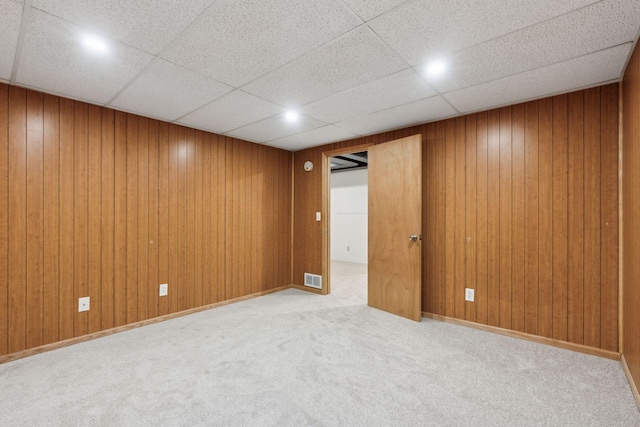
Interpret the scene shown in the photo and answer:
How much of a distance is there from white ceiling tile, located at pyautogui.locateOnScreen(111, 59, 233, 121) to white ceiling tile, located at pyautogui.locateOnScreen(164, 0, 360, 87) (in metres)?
0.17

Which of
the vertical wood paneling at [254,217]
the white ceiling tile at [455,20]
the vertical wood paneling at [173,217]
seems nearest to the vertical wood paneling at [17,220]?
the vertical wood paneling at [173,217]

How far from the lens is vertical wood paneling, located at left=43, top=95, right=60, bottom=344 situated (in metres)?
2.56

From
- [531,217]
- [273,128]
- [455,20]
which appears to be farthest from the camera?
[273,128]

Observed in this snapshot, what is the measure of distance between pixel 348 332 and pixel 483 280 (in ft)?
4.84

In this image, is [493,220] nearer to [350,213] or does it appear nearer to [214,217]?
[214,217]

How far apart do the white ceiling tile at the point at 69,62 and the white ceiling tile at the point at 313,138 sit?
2.02 meters

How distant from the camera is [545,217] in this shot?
266cm

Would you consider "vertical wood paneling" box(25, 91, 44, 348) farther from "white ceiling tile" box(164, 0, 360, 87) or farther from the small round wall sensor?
the small round wall sensor

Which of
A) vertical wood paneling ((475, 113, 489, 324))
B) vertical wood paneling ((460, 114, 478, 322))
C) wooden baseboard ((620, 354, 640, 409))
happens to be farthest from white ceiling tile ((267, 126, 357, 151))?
wooden baseboard ((620, 354, 640, 409))

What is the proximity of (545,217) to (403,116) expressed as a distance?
5.44 ft

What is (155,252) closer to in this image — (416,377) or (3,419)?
(3,419)

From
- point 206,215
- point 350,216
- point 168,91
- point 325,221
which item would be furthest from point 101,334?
point 350,216

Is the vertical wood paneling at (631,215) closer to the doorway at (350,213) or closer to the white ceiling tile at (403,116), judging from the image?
the white ceiling tile at (403,116)

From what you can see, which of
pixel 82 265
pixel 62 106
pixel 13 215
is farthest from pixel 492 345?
pixel 62 106
